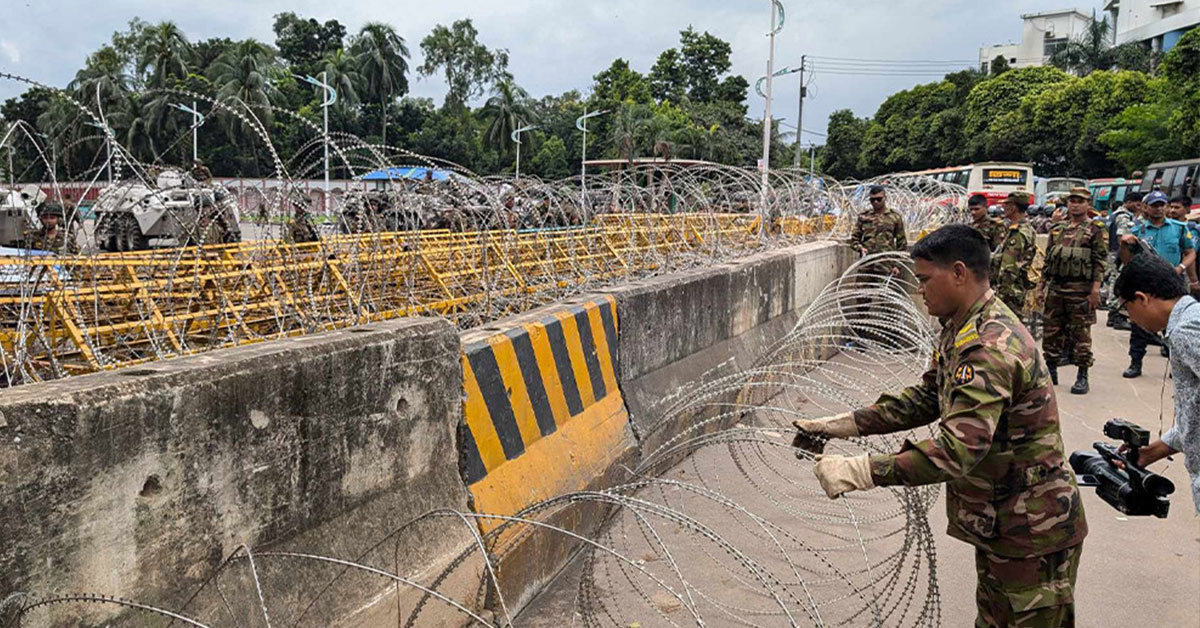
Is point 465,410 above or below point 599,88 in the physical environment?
below

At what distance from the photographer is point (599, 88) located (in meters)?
63.5

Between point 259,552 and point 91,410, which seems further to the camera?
point 259,552

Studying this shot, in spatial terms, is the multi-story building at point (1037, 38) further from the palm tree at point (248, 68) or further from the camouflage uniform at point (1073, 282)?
the camouflage uniform at point (1073, 282)

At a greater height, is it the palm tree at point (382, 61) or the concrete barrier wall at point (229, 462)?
the palm tree at point (382, 61)

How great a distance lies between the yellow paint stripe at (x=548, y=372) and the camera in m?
3.86

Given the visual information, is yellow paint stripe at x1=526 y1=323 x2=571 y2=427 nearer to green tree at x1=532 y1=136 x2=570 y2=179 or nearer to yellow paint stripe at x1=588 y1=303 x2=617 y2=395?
yellow paint stripe at x1=588 y1=303 x2=617 y2=395

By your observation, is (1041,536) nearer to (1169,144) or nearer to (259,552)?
(259,552)

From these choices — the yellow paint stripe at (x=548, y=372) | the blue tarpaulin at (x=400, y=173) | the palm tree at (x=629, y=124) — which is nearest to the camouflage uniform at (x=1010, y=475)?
the yellow paint stripe at (x=548, y=372)

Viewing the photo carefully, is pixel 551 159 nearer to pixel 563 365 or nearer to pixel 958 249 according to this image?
pixel 563 365

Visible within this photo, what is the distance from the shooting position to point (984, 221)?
28.8ft

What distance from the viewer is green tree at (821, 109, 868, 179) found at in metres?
62.6

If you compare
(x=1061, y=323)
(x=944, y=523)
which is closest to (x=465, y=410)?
(x=944, y=523)

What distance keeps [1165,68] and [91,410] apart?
4253 cm

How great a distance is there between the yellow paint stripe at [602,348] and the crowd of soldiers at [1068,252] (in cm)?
396
